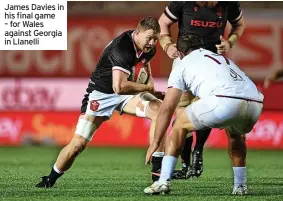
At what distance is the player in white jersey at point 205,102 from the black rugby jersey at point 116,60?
125 centimetres

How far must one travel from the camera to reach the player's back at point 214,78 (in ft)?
27.9

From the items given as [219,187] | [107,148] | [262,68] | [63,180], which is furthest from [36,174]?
[262,68]

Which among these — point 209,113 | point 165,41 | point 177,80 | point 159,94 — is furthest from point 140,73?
point 209,113

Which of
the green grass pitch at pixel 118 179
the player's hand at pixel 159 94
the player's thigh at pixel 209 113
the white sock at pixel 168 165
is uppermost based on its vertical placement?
the player's thigh at pixel 209 113

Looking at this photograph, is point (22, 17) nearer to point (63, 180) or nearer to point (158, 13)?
point (63, 180)

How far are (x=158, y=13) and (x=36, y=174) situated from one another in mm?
9255

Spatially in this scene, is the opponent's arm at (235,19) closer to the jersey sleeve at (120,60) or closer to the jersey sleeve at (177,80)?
the jersey sleeve at (120,60)

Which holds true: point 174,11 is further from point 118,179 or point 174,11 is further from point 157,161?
point 118,179

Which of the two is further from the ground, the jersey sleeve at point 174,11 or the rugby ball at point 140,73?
the jersey sleeve at point 174,11

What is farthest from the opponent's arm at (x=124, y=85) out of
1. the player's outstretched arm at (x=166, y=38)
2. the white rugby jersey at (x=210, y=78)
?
the white rugby jersey at (x=210, y=78)

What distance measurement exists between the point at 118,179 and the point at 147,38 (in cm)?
207
